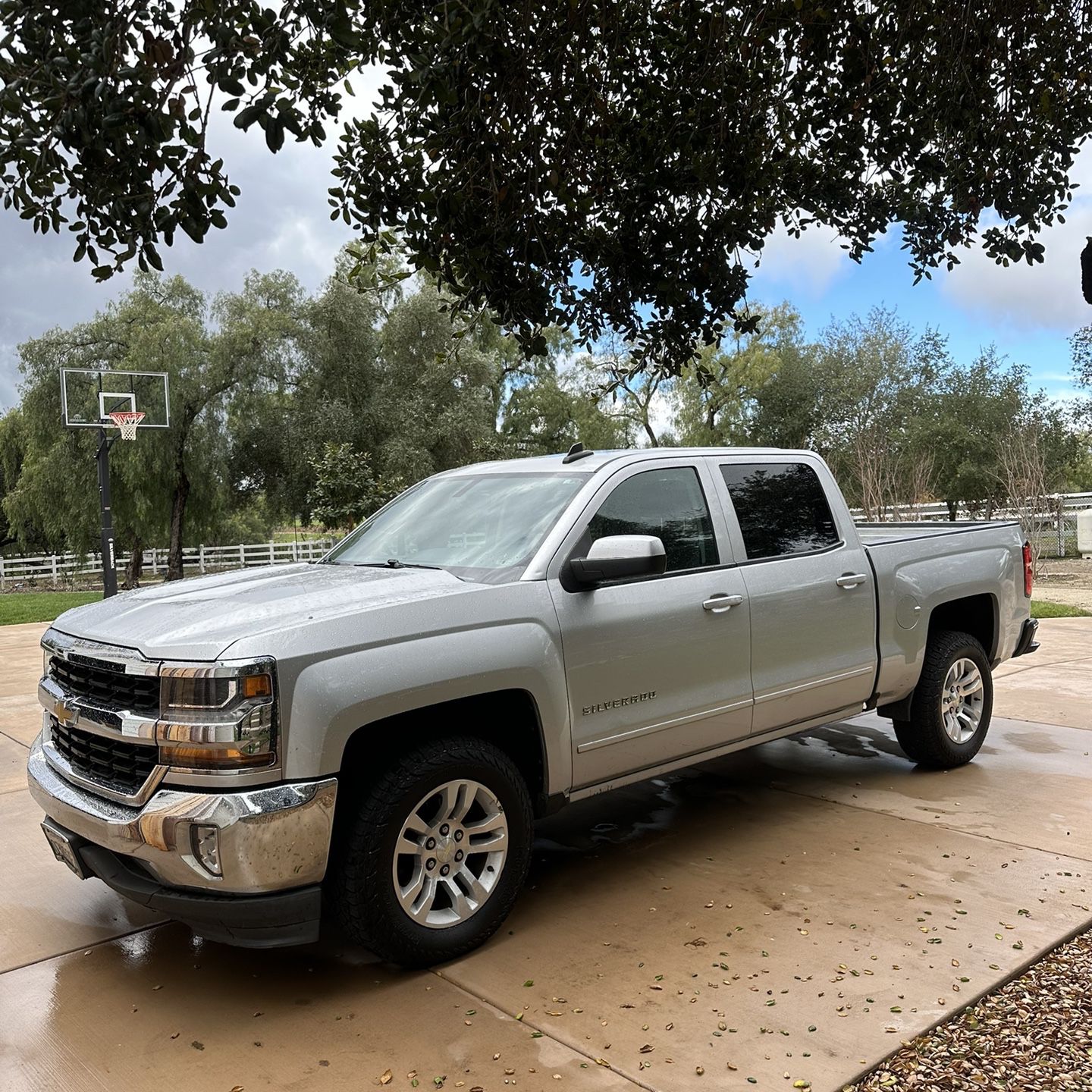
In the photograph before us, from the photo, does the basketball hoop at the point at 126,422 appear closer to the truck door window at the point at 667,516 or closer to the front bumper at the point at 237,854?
the truck door window at the point at 667,516

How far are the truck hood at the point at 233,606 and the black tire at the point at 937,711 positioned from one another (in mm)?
3273

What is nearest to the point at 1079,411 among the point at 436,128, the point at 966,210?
the point at 966,210

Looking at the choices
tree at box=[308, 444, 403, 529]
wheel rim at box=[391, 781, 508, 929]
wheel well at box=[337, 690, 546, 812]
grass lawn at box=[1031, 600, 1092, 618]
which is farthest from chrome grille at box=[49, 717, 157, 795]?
tree at box=[308, 444, 403, 529]

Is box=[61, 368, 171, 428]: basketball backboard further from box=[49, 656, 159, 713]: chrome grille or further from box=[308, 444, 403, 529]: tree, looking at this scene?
box=[49, 656, 159, 713]: chrome grille

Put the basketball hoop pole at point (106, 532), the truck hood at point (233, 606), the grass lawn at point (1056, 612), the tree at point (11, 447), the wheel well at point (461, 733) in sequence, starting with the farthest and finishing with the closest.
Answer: the tree at point (11, 447) → the basketball hoop pole at point (106, 532) → the grass lawn at point (1056, 612) → the wheel well at point (461, 733) → the truck hood at point (233, 606)

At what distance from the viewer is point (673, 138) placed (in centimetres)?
583

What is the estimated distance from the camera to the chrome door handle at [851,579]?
5297mm

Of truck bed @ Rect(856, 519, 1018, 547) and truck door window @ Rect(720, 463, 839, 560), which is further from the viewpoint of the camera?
truck bed @ Rect(856, 519, 1018, 547)

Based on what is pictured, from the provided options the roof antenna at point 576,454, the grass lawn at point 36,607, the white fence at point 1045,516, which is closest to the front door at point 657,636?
the roof antenna at point 576,454

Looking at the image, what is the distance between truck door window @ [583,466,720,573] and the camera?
4488 mm

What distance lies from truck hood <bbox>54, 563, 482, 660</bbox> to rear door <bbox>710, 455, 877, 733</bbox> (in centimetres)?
167

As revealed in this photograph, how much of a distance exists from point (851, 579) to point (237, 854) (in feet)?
11.5

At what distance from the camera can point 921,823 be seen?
16.8 ft

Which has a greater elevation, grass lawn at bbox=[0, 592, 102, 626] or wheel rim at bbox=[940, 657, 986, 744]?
wheel rim at bbox=[940, 657, 986, 744]
